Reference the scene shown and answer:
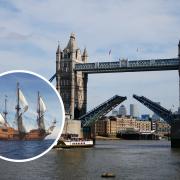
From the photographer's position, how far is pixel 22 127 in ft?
13.2

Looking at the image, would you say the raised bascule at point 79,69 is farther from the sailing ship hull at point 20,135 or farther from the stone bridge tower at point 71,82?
the sailing ship hull at point 20,135

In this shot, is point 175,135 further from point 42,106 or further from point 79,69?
point 42,106

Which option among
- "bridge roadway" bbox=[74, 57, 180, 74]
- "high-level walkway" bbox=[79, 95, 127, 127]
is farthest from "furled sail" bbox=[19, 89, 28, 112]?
"bridge roadway" bbox=[74, 57, 180, 74]

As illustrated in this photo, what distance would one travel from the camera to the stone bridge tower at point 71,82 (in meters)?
89.6

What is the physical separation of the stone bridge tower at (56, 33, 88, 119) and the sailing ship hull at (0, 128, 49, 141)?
275 feet

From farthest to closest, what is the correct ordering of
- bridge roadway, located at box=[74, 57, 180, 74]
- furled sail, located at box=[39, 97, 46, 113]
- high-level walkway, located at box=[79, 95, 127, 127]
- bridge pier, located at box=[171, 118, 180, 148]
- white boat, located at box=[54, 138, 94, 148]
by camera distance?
bridge roadway, located at box=[74, 57, 180, 74] < high-level walkway, located at box=[79, 95, 127, 127] < bridge pier, located at box=[171, 118, 180, 148] < white boat, located at box=[54, 138, 94, 148] < furled sail, located at box=[39, 97, 46, 113]

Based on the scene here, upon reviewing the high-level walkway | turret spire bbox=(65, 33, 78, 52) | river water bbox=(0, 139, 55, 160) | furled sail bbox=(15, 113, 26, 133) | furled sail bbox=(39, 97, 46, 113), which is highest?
turret spire bbox=(65, 33, 78, 52)

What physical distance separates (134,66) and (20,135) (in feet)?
267

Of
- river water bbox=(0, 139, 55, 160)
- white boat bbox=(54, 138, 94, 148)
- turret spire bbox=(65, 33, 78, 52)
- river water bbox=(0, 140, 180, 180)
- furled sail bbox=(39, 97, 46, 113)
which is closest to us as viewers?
river water bbox=(0, 139, 55, 160)

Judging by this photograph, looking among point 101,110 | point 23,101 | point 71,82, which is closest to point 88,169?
point 23,101

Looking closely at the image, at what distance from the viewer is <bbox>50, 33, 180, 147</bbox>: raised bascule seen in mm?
83438

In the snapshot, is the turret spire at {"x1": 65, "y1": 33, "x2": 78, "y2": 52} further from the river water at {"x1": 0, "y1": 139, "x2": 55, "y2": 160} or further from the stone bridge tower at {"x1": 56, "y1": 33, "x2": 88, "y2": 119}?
the river water at {"x1": 0, "y1": 139, "x2": 55, "y2": 160}

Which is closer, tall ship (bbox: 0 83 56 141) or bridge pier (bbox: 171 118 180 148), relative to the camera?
tall ship (bbox: 0 83 56 141)

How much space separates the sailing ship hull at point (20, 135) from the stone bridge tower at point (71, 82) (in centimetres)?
8381
